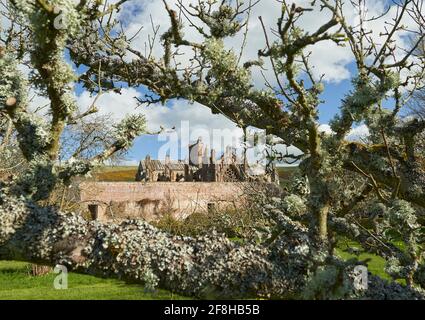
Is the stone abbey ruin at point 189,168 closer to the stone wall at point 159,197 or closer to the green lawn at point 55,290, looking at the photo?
the stone wall at point 159,197

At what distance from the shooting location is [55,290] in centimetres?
1234

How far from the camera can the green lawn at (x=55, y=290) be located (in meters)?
11.0

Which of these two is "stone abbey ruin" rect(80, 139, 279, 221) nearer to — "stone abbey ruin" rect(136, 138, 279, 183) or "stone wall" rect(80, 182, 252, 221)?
"stone wall" rect(80, 182, 252, 221)

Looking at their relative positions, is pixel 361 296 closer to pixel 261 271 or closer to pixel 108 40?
pixel 261 271

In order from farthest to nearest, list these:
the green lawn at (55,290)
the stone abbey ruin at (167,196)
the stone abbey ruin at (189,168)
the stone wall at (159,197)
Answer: the stone abbey ruin at (189,168) → the stone wall at (159,197) → the stone abbey ruin at (167,196) → the green lawn at (55,290)

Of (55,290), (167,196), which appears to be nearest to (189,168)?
(167,196)

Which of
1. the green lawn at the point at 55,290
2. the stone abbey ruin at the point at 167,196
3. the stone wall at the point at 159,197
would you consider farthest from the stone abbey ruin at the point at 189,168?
the green lawn at the point at 55,290

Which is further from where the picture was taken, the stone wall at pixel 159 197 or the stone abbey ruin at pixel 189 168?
the stone abbey ruin at pixel 189 168

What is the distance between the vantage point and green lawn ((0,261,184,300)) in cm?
1099

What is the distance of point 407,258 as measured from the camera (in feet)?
9.73

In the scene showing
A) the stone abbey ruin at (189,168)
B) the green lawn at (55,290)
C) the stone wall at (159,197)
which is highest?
the stone abbey ruin at (189,168)

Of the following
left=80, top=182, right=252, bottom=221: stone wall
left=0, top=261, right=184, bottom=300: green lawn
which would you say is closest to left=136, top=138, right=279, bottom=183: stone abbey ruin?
left=80, top=182, right=252, bottom=221: stone wall
